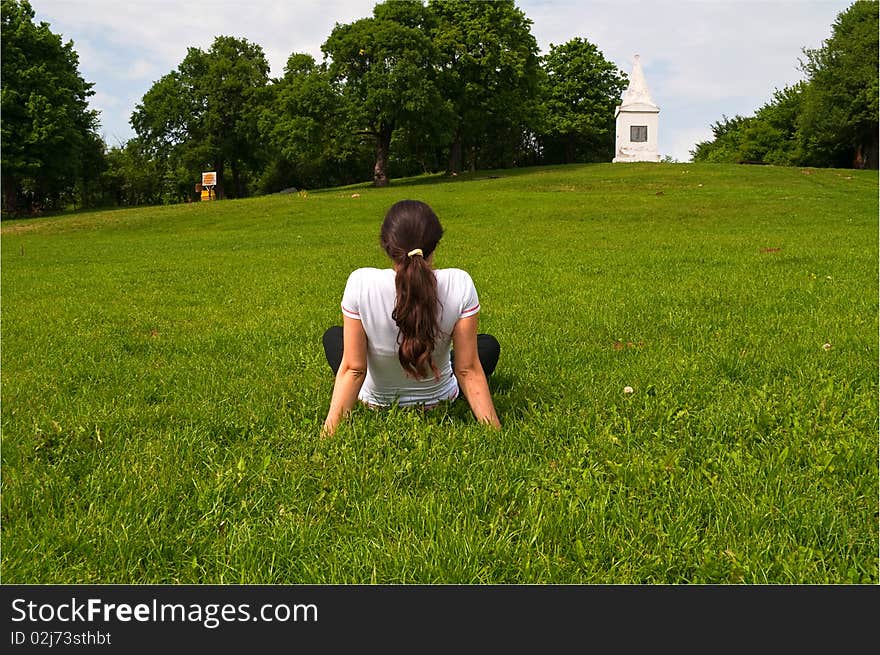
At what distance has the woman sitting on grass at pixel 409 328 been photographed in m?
3.78

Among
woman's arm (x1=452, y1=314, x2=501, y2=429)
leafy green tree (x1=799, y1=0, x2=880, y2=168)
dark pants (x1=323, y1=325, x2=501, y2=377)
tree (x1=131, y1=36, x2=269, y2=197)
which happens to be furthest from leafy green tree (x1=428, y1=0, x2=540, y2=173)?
woman's arm (x1=452, y1=314, x2=501, y2=429)

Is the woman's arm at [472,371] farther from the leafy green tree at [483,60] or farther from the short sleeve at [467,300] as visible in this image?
the leafy green tree at [483,60]

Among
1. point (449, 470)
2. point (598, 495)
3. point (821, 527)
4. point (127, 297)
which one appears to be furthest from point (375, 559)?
point (127, 297)

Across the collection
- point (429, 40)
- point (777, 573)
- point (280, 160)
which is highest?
point (429, 40)

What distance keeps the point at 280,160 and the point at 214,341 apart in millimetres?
60170

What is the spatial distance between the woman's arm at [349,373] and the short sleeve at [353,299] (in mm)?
37

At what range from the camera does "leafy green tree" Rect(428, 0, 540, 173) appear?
50438mm

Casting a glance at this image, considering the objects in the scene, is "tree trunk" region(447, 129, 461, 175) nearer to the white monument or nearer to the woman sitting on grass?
the white monument

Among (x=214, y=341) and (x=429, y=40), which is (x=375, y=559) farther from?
(x=429, y=40)

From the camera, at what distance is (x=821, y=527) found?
315cm

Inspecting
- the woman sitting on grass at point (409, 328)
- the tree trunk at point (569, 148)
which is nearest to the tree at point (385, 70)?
the tree trunk at point (569, 148)

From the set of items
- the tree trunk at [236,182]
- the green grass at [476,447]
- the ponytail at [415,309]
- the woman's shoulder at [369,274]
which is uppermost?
the tree trunk at [236,182]

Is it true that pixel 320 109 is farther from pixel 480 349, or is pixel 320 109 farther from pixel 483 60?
pixel 480 349

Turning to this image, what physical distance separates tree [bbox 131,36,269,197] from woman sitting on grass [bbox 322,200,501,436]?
5336 centimetres
